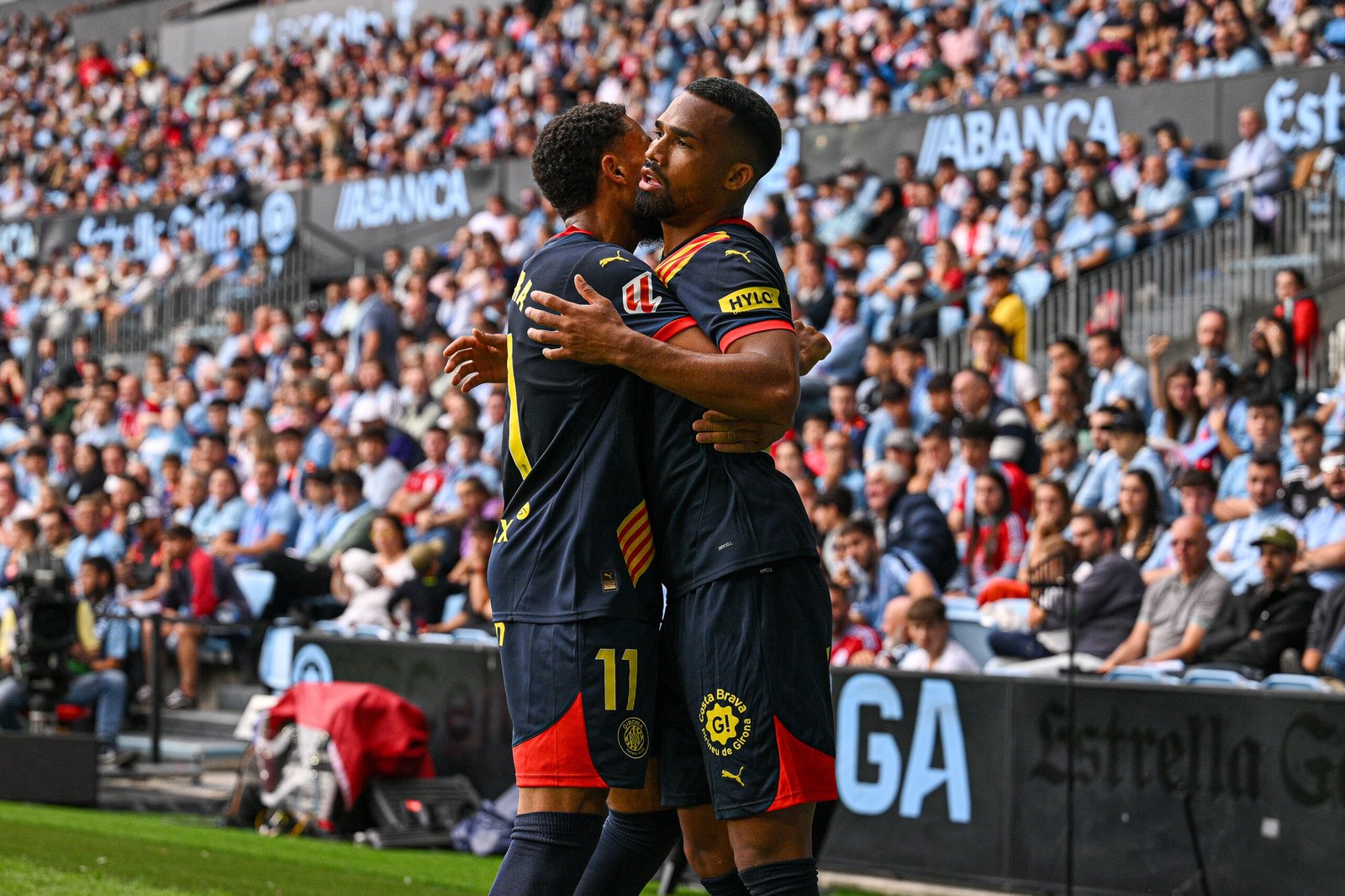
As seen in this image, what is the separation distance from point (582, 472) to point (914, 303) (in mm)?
10766

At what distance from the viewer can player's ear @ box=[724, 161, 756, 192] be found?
4031 mm

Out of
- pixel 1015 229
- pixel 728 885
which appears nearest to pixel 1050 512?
pixel 1015 229

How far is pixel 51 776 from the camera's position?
9930 millimetres

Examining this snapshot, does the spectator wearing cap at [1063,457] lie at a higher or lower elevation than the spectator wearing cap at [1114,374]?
lower

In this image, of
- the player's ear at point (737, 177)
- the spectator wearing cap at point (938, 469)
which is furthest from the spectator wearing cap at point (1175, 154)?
the player's ear at point (737, 177)

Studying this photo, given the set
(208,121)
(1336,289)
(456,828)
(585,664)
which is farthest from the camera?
(208,121)

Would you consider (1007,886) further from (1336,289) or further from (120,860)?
(1336,289)

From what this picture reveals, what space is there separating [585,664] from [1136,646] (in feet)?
17.9

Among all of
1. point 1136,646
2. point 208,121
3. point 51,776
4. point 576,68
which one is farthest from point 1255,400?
point 208,121

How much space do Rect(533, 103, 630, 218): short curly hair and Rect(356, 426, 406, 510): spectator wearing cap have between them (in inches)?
420

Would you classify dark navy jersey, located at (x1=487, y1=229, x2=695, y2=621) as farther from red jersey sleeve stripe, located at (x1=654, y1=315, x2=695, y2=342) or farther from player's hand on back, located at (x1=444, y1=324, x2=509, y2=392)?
player's hand on back, located at (x1=444, y1=324, x2=509, y2=392)

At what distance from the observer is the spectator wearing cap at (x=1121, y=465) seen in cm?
1043

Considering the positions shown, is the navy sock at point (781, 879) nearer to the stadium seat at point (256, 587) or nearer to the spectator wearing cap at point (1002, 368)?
the spectator wearing cap at point (1002, 368)

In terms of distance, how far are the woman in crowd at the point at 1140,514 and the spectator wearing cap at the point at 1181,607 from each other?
0.86m
